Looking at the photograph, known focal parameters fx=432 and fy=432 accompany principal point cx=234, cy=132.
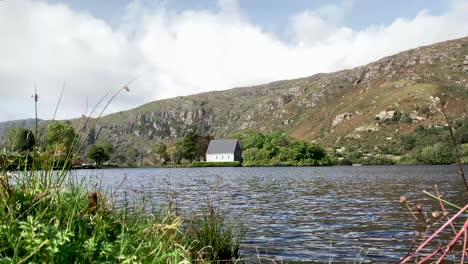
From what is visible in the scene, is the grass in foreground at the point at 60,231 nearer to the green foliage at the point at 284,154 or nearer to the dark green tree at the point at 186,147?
the green foliage at the point at 284,154

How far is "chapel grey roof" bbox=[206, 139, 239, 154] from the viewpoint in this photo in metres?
148

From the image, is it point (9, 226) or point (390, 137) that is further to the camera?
point (390, 137)

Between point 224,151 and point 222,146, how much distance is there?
8.28 feet

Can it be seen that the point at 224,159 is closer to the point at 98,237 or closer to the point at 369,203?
the point at 369,203

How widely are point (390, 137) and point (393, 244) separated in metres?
158

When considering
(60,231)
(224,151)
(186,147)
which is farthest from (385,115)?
(60,231)

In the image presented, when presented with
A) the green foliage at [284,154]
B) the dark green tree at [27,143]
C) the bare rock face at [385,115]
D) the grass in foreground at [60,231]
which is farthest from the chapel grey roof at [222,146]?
the grass in foreground at [60,231]

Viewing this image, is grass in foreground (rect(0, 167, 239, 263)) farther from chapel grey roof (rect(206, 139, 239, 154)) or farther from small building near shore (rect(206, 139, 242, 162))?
chapel grey roof (rect(206, 139, 239, 154))

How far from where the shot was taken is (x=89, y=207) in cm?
531

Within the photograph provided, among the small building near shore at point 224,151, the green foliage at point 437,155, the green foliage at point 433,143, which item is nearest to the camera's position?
the green foliage at point 437,155

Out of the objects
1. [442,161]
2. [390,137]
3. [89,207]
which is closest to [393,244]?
[89,207]

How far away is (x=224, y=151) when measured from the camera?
148750mm

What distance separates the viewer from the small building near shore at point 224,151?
484 ft

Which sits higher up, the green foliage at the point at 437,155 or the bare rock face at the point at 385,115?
the bare rock face at the point at 385,115
